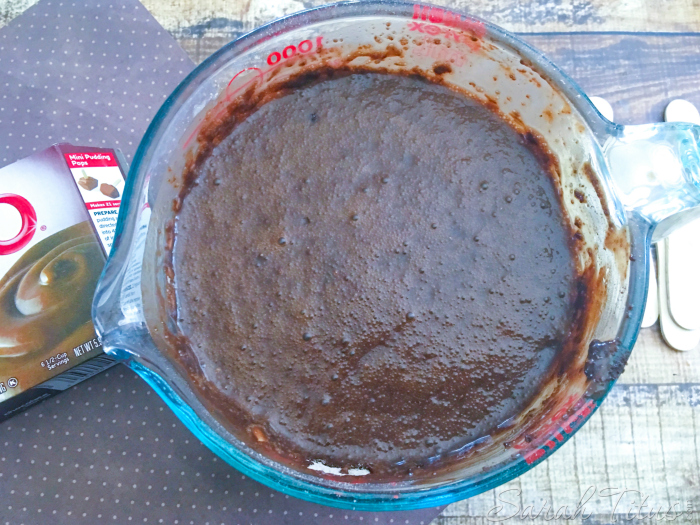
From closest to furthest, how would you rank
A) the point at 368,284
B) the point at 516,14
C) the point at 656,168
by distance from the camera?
the point at 656,168 → the point at 368,284 → the point at 516,14

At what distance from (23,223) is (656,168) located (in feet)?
3.26

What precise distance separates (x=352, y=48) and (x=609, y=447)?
2.94 feet

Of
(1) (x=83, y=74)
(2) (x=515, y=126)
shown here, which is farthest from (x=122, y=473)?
(2) (x=515, y=126)

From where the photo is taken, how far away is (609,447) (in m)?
1.03

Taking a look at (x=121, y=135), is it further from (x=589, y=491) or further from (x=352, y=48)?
(x=589, y=491)

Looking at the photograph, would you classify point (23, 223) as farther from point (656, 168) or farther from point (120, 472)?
point (656, 168)

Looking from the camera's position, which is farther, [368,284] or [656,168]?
[368,284]

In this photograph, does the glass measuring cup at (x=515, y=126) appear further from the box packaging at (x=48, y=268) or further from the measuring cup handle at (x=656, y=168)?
the box packaging at (x=48, y=268)

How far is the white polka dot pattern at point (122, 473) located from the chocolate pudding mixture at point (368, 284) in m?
0.18

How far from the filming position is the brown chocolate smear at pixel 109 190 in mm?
932

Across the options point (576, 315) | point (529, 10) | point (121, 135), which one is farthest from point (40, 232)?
point (529, 10)

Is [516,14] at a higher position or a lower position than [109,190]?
higher

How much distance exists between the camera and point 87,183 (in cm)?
92

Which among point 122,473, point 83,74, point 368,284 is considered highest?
point 83,74
